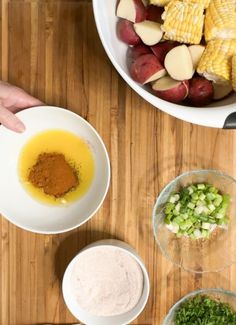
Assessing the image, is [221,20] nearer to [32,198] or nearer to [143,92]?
[143,92]

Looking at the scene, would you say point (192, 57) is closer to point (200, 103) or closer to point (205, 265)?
point (200, 103)

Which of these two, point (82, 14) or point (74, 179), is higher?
point (82, 14)

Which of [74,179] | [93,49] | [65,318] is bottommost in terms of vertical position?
[65,318]

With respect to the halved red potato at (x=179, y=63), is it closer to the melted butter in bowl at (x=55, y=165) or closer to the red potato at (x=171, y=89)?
the red potato at (x=171, y=89)

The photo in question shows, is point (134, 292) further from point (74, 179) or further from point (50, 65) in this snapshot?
point (50, 65)

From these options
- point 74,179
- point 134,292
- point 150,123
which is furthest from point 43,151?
point 134,292

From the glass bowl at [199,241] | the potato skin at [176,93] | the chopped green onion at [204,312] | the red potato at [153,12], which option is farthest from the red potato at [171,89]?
the chopped green onion at [204,312]

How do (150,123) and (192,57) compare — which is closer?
(192,57)
